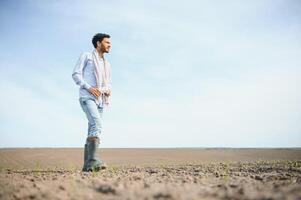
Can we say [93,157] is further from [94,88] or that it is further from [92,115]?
[94,88]

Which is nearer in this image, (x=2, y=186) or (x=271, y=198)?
(x=271, y=198)

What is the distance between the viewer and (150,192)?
281cm

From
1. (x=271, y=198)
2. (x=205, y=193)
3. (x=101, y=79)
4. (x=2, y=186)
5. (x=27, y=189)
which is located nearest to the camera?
(x=271, y=198)

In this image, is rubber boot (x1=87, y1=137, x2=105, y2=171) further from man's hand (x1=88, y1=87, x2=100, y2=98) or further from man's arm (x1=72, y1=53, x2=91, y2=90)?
man's arm (x1=72, y1=53, x2=91, y2=90)

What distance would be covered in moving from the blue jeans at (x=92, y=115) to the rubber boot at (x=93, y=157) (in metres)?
0.11

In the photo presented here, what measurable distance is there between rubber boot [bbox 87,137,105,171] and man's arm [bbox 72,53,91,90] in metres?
0.94

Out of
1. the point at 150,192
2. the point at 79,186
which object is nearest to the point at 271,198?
the point at 150,192

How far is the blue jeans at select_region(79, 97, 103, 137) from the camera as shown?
6098 mm

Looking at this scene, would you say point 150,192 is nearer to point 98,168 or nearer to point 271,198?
point 271,198

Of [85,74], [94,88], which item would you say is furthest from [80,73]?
[94,88]

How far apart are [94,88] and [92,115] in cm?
49

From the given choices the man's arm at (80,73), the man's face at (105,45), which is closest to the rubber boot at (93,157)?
the man's arm at (80,73)

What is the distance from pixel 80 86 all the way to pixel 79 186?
315 cm

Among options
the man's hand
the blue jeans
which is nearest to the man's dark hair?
the man's hand
